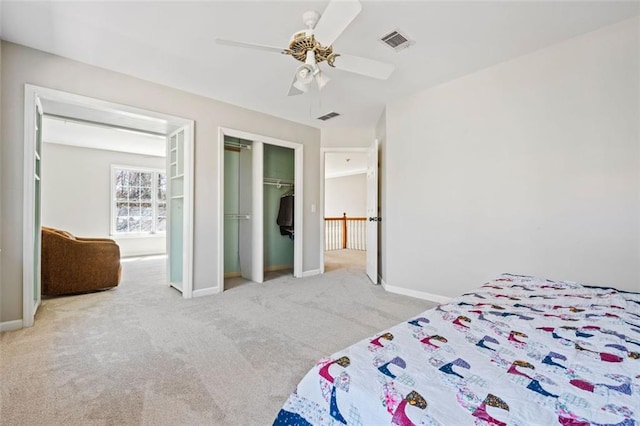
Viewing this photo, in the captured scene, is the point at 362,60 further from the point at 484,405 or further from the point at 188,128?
the point at 188,128

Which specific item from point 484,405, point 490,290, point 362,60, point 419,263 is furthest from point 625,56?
point 484,405

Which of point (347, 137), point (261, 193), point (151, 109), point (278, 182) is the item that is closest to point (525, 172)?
point (347, 137)

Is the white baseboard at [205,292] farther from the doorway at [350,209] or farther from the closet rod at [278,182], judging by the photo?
the closet rod at [278,182]

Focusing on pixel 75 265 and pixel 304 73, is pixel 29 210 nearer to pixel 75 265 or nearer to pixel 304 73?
pixel 75 265

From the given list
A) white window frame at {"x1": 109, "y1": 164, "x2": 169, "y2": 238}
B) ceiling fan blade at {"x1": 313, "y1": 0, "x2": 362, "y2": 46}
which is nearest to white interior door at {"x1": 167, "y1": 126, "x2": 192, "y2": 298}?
ceiling fan blade at {"x1": 313, "y1": 0, "x2": 362, "y2": 46}

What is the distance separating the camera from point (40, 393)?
1.60 m

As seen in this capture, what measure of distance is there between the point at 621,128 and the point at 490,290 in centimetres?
181

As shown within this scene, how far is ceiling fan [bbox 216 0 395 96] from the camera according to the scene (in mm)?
1656

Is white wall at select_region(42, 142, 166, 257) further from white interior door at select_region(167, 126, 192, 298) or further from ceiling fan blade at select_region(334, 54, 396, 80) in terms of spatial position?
ceiling fan blade at select_region(334, 54, 396, 80)

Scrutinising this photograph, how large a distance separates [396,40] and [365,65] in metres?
0.52

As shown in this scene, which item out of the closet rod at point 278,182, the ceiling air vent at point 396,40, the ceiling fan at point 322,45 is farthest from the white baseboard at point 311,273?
the ceiling air vent at point 396,40

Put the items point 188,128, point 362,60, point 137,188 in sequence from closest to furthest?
point 362,60, point 188,128, point 137,188

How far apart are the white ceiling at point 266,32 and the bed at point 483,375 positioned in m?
2.12

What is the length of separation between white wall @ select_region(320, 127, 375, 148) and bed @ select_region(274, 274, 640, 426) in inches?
155
